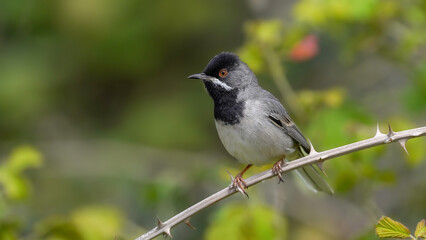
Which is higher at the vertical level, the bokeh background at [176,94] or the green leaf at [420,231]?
the bokeh background at [176,94]

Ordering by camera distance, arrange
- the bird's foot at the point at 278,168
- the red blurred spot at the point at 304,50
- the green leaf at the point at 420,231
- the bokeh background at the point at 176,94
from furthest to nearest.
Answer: the bokeh background at the point at 176,94
the red blurred spot at the point at 304,50
the bird's foot at the point at 278,168
the green leaf at the point at 420,231

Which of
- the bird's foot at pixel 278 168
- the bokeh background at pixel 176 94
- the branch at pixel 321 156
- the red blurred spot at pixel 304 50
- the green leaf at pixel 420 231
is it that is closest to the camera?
the green leaf at pixel 420 231

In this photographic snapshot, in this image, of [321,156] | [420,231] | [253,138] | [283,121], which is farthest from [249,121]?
[420,231]

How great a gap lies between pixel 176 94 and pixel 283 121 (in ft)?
16.1

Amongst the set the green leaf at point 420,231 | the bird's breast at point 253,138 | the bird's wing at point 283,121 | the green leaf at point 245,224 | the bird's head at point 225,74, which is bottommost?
the green leaf at point 420,231

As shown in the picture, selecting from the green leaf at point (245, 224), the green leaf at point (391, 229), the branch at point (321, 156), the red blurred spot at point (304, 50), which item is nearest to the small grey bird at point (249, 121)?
the green leaf at point (245, 224)

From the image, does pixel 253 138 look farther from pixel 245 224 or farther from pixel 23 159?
pixel 23 159

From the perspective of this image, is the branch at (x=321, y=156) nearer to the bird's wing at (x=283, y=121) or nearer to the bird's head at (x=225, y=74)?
the bird's wing at (x=283, y=121)

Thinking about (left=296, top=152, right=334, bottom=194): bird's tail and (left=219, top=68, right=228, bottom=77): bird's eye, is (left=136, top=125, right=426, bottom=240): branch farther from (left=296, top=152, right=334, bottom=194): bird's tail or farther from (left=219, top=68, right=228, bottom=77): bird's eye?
(left=219, top=68, right=228, bottom=77): bird's eye

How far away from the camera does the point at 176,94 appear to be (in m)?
9.80

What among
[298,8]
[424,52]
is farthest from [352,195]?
[298,8]

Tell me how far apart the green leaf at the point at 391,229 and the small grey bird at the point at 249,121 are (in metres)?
1.42

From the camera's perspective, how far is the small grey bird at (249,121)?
4.74 m

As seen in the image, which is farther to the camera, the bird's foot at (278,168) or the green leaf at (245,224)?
the green leaf at (245,224)
